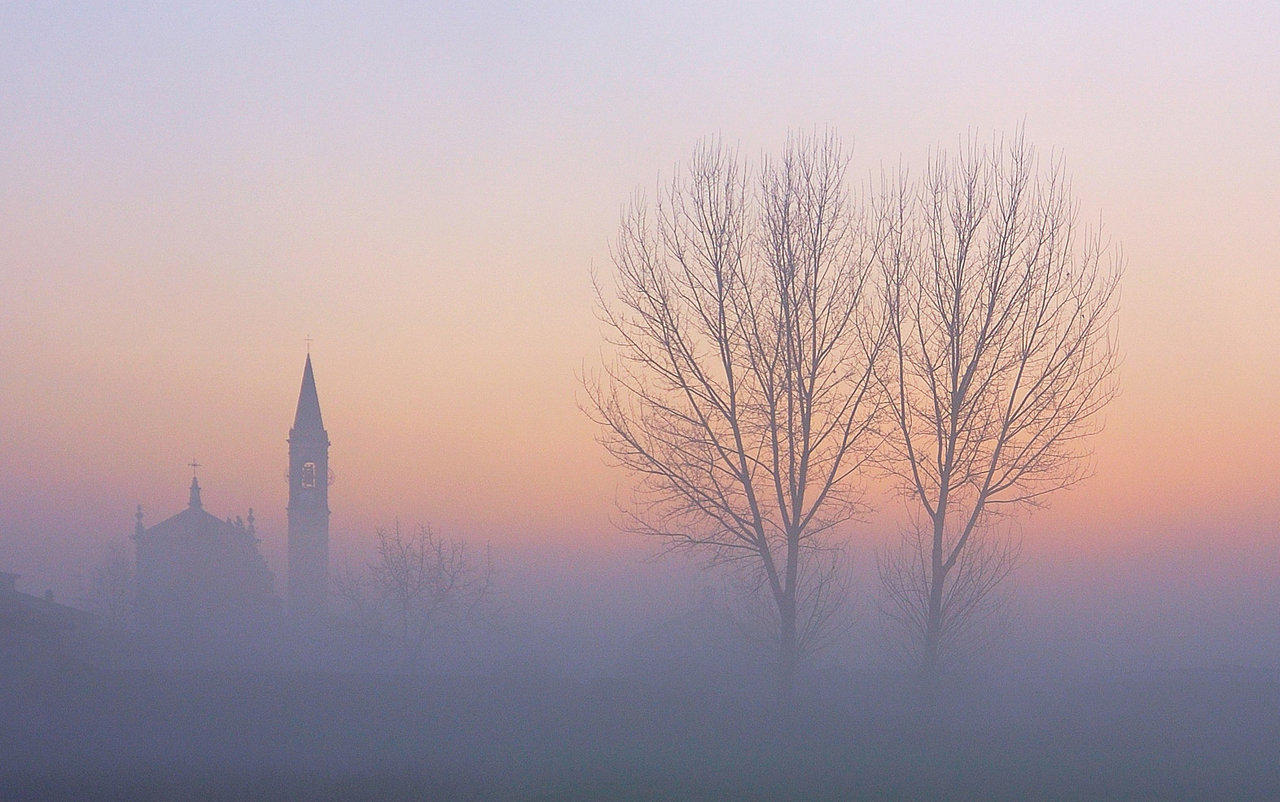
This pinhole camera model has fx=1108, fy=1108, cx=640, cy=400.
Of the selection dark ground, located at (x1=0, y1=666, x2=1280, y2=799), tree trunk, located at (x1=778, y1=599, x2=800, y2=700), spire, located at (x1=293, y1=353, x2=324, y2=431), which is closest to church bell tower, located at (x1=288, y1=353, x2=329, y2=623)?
spire, located at (x1=293, y1=353, x2=324, y2=431)

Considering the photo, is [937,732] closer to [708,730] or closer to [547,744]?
[708,730]

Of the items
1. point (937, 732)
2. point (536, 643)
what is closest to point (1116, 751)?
point (937, 732)

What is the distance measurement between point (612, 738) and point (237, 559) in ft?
200

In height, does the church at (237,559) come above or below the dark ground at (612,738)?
above

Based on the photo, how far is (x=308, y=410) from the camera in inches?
3339

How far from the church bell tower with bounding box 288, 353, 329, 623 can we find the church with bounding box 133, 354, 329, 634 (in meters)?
0.08

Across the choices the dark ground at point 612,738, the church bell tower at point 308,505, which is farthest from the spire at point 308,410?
the dark ground at point 612,738

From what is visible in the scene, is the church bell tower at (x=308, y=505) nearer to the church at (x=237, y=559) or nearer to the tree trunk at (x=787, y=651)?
the church at (x=237, y=559)

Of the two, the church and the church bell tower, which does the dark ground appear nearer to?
the church

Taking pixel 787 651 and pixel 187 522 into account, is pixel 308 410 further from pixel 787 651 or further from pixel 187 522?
pixel 787 651

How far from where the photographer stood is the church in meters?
68.1

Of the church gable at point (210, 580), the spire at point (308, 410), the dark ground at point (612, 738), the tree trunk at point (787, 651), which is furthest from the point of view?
Result: the spire at point (308, 410)

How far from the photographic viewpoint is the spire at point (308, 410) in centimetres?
8469

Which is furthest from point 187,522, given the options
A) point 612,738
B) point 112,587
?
point 612,738
